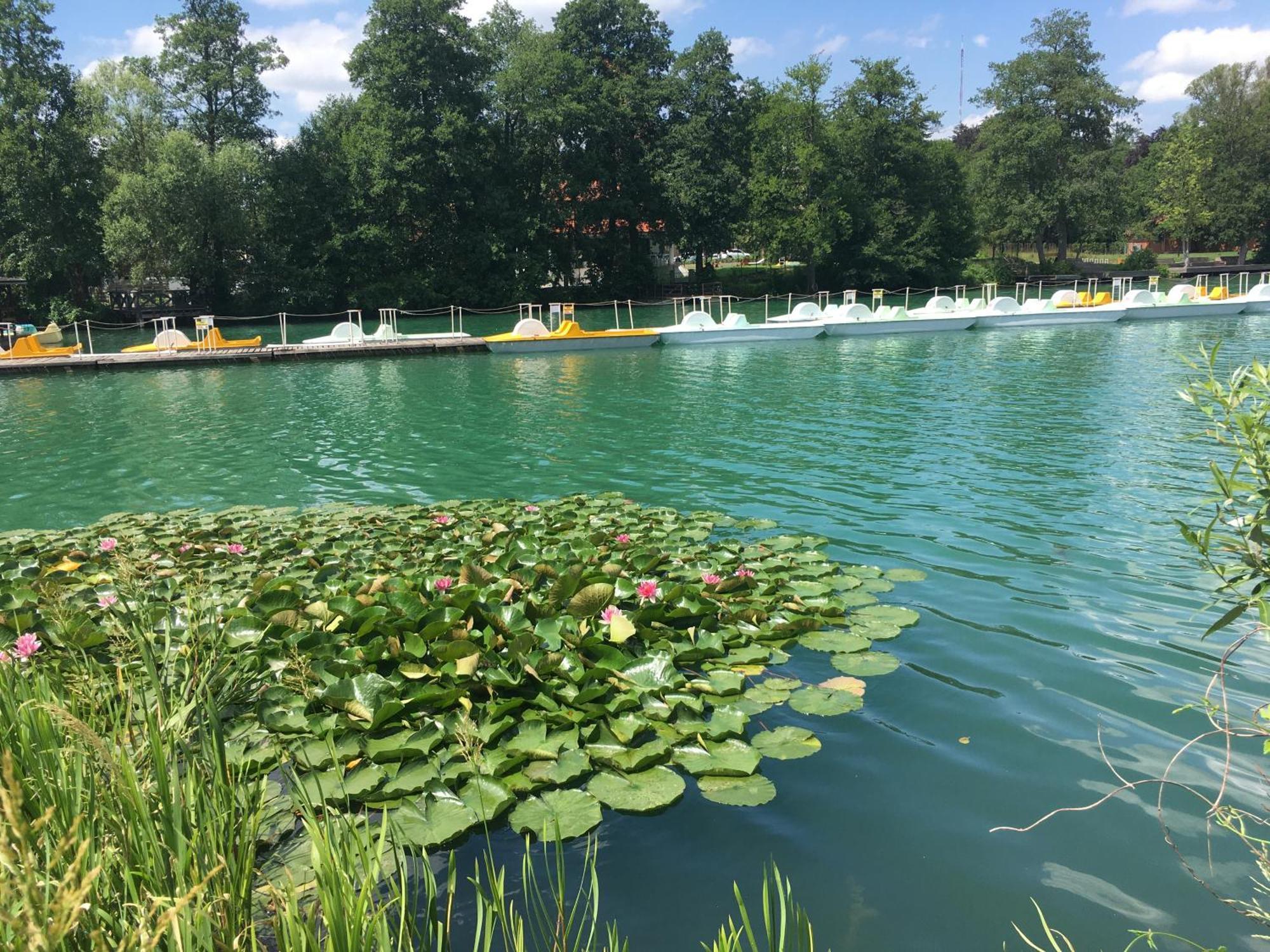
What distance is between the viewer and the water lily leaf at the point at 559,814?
10.9ft

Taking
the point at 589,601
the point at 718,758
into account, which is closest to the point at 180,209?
the point at 589,601

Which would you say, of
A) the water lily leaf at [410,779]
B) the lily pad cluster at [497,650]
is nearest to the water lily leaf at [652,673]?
the lily pad cluster at [497,650]

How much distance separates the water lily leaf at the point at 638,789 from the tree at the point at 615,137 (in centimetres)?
4717

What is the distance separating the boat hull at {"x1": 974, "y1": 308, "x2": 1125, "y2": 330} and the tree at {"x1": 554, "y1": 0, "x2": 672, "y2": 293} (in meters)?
24.0

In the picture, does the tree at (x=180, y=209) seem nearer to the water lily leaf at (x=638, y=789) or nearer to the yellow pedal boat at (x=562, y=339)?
the yellow pedal boat at (x=562, y=339)

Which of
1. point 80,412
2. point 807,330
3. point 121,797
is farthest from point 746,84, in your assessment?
point 121,797

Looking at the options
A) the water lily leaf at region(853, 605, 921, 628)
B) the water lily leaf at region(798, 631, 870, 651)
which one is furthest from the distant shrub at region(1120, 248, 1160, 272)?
the water lily leaf at region(798, 631, 870, 651)

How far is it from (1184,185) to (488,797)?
68311mm

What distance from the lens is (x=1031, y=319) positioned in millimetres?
30125

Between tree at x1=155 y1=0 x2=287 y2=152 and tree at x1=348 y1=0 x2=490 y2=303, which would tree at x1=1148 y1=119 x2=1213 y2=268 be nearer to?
tree at x1=348 y1=0 x2=490 y2=303

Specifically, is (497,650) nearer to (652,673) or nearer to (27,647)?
(652,673)

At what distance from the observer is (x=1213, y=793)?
12.4ft

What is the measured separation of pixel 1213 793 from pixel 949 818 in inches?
49.0

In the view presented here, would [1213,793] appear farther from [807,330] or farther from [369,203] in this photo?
[369,203]
